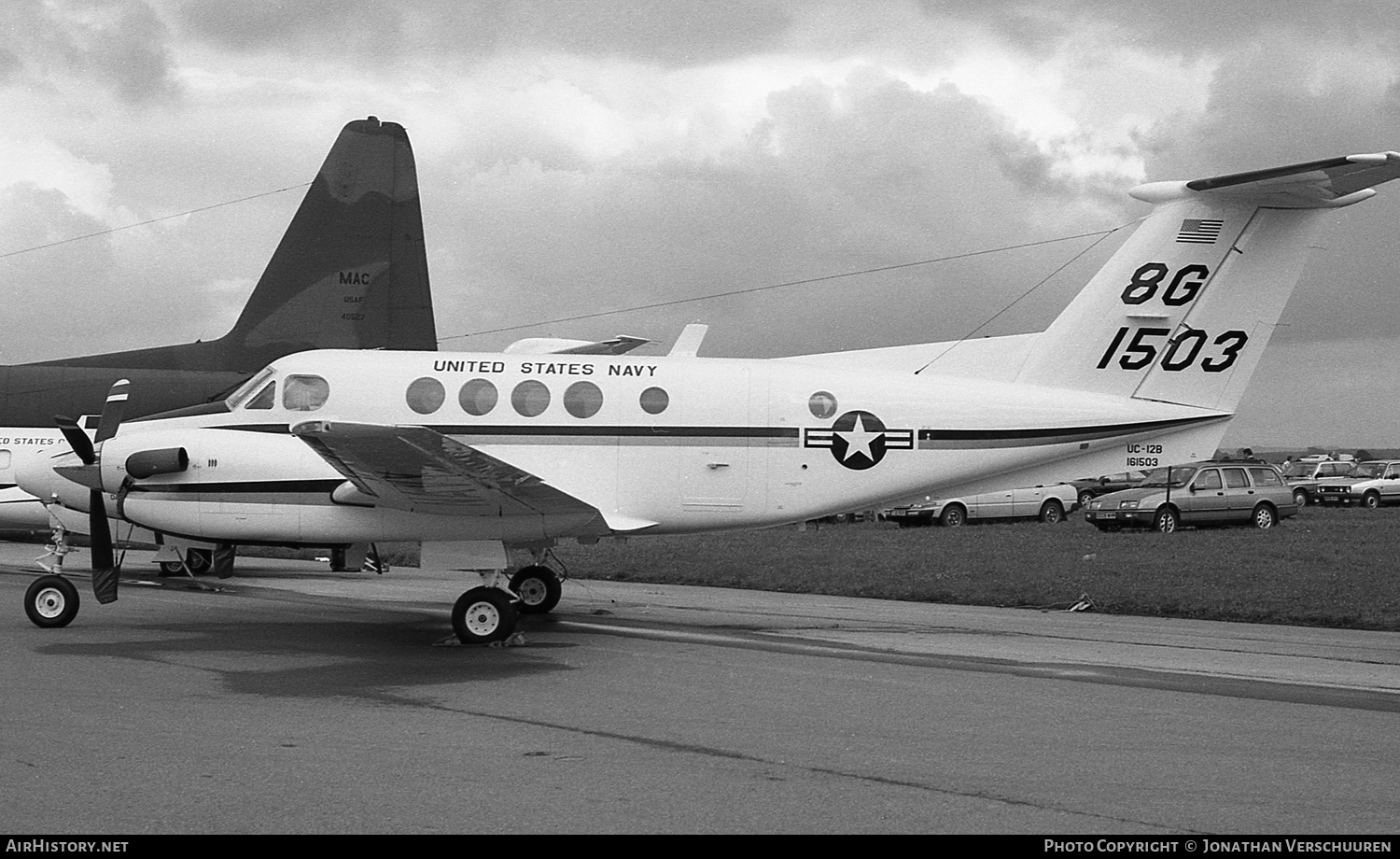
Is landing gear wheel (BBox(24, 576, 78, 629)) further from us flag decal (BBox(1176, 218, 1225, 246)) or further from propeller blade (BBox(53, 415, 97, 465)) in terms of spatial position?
us flag decal (BBox(1176, 218, 1225, 246))

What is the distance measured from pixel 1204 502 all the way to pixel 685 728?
28.3 m

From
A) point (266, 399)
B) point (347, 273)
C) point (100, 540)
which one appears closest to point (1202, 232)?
point (266, 399)

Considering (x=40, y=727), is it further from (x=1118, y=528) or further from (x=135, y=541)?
(x=1118, y=528)

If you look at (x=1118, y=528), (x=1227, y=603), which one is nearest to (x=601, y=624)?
(x=1227, y=603)

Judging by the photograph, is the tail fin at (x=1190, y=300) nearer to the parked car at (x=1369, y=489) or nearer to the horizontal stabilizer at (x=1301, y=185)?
the horizontal stabilizer at (x=1301, y=185)

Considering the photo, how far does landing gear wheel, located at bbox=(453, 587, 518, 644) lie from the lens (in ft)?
42.2

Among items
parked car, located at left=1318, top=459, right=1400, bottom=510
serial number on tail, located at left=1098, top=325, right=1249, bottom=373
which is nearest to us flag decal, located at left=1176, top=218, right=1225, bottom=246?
serial number on tail, located at left=1098, top=325, right=1249, bottom=373

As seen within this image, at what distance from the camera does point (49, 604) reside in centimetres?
1357

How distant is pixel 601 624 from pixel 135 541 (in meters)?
7.50

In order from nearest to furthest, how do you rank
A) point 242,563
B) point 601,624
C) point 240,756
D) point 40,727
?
point 240,756 → point 40,727 → point 601,624 → point 242,563

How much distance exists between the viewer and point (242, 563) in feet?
85.0

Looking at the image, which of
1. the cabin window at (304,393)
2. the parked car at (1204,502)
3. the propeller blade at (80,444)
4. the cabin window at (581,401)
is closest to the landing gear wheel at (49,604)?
the propeller blade at (80,444)

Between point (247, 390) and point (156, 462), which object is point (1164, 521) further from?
point (156, 462)

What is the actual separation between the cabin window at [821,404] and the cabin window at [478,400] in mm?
3417
